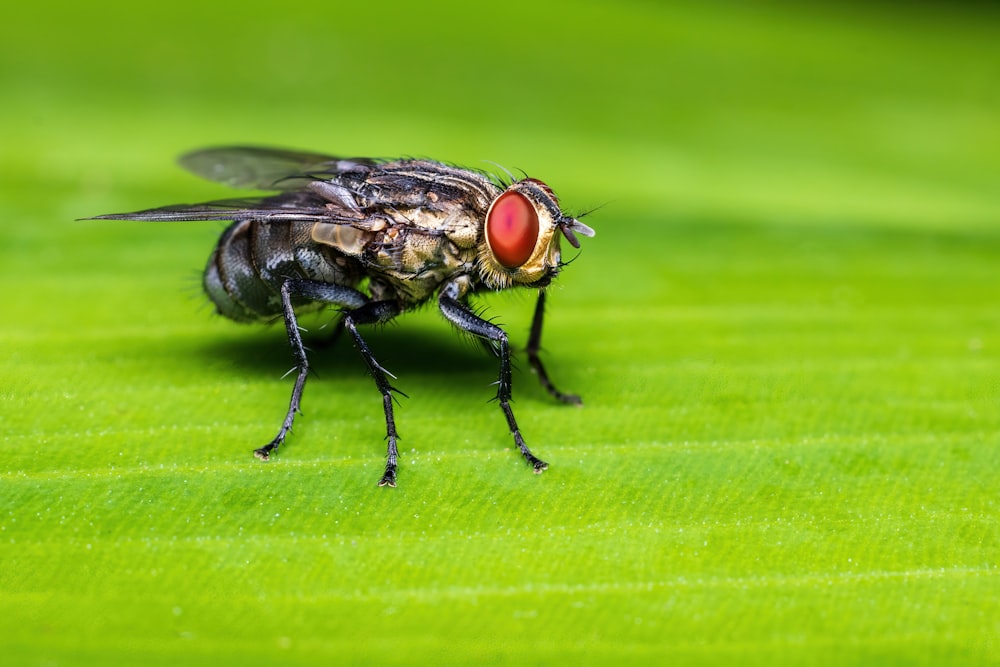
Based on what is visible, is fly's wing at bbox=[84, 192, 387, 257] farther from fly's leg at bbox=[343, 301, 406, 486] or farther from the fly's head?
the fly's head

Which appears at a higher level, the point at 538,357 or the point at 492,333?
the point at 492,333

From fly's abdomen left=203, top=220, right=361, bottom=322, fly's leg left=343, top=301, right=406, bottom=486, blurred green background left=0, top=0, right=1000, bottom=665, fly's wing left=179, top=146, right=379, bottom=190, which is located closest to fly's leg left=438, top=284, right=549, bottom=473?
blurred green background left=0, top=0, right=1000, bottom=665

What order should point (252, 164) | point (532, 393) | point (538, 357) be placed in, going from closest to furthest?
point (532, 393) < point (538, 357) < point (252, 164)

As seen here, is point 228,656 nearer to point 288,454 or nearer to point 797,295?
point 288,454

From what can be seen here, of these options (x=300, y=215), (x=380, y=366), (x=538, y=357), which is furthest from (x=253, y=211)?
(x=538, y=357)

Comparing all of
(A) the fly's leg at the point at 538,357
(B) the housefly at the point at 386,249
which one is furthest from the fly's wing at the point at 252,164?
(A) the fly's leg at the point at 538,357

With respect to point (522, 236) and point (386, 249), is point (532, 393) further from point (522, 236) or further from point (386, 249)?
point (386, 249)

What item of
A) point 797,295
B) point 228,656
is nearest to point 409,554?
point 228,656

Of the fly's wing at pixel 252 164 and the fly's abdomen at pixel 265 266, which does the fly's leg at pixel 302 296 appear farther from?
the fly's wing at pixel 252 164
